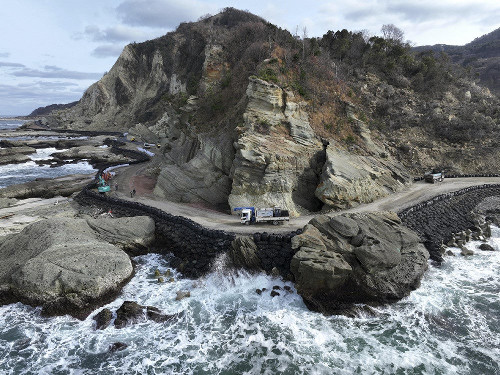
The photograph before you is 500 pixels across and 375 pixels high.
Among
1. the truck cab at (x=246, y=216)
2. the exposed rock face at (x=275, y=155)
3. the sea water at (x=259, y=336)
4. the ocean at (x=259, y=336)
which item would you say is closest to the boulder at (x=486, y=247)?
the ocean at (x=259, y=336)

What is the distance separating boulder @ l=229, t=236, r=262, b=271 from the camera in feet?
62.8

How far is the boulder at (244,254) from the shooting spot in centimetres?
1914

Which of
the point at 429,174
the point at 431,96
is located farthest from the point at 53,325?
the point at 431,96

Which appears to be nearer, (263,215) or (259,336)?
(259,336)

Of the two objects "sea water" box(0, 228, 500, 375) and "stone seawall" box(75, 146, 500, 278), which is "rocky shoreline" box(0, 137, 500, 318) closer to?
"stone seawall" box(75, 146, 500, 278)

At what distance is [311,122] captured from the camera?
101ft

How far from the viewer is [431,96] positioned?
45.0 metres

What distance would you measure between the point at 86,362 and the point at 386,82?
48.4 m

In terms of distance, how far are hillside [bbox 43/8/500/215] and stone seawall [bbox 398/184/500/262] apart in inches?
152

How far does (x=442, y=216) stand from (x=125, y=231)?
2800 centimetres

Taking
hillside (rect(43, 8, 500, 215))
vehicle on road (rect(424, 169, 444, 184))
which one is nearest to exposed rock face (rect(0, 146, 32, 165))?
hillside (rect(43, 8, 500, 215))

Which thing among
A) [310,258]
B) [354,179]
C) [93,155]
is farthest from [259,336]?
[93,155]

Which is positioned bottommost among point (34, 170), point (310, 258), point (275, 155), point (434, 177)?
point (310, 258)

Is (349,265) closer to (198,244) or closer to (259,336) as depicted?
(259,336)
